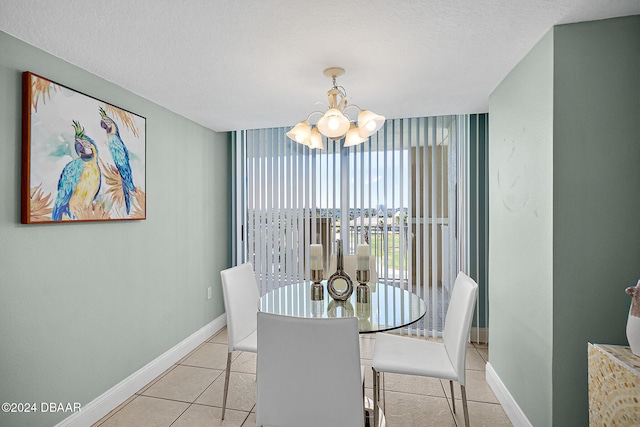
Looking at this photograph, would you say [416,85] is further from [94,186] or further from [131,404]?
[131,404]

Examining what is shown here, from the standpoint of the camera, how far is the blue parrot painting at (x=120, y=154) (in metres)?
2.32

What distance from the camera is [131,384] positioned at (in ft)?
8.27

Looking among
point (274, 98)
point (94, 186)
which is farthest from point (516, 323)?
point (94, 186)

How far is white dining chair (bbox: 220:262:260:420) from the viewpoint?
2.24 m

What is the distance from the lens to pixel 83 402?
214 cm

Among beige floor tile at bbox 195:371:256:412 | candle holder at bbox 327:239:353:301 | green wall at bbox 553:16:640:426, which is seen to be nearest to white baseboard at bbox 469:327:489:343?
green wall at bbox 553:16:640:426

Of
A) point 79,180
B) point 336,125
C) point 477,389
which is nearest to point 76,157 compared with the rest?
point 79,180

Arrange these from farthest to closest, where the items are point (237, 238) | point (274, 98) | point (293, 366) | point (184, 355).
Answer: point (237, 238) < point (184, 355) < point (274, 98) < point (293, 366)

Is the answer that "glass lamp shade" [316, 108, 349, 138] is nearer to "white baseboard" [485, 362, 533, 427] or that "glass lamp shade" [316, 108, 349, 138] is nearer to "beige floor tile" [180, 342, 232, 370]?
"white baseboard" [485, 362, 533, 427]

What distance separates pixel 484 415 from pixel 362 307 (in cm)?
115

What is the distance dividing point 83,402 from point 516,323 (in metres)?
2.84

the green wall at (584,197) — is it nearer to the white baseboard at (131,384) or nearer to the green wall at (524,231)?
the green wall at (524,231)

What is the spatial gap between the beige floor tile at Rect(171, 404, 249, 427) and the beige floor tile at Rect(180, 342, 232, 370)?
0.62 meters

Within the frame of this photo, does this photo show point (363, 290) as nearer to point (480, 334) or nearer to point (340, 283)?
point (340, 283)
